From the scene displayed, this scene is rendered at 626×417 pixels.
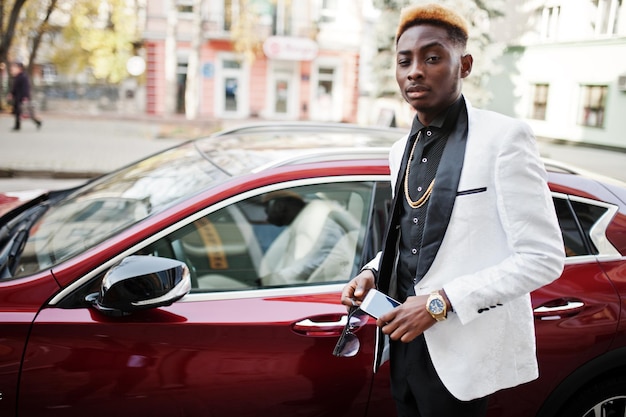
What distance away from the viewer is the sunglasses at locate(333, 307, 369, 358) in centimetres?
173

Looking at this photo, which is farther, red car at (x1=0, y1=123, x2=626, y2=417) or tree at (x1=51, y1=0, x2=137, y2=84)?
tree at (x1=51, y1=0, x2=137, y2=84)

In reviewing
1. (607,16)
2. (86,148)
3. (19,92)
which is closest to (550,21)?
(607,16)

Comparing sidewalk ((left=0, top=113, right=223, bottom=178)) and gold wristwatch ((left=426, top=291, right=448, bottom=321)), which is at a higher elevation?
gold wristwatch ((left=426, top=291, right=448, bottom=321))

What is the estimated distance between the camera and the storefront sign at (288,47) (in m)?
28.8

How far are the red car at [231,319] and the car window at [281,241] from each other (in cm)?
5

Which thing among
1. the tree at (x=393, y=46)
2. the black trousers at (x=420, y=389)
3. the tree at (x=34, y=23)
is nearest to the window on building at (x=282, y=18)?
the tree at (x=34, y=23)

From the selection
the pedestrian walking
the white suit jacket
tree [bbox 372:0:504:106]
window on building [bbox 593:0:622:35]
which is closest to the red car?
the white suit jacket

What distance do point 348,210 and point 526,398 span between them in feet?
4.66

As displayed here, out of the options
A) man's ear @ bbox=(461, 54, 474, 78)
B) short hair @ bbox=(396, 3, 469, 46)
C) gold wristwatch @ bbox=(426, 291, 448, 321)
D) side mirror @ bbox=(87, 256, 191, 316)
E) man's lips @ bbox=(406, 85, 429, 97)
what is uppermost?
short hair @ bbox=(396, 3, 469, 46)

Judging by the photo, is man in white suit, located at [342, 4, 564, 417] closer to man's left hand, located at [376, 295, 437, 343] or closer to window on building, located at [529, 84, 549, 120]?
man's left hand, located at [376, 295, 437, 343]

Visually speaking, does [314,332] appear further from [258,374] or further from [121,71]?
[121,71]

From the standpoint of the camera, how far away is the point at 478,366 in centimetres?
151

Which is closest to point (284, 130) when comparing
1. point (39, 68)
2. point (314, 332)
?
point (314, 332)

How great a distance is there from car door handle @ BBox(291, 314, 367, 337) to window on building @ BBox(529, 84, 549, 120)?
9.47 feet
